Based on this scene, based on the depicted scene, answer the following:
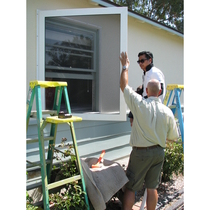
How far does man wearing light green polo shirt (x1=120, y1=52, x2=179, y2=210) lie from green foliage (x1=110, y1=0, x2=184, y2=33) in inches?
660

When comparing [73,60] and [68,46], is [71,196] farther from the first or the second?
[68,46]

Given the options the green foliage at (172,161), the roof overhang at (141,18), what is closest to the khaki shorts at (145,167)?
the green foliage at (172,161)

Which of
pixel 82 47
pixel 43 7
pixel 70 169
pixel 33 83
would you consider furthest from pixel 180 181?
pixel 43 7

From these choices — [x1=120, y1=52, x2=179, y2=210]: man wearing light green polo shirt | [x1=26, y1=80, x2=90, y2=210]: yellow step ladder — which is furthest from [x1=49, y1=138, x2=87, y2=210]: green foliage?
[x1=120, y1=52, x2=179, y2=210]: man wearing light green polo shirt

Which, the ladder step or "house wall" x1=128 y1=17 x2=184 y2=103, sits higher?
"house wall" x1=128 y1=17 x2=184 y2=103

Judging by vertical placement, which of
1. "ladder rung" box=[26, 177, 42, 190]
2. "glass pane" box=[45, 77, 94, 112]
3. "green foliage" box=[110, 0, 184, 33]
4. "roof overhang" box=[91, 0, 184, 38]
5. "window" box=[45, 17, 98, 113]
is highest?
"green foliage" box=[110, 0, 184, 33]

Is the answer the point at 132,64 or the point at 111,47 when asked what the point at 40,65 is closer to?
the point at 111,47

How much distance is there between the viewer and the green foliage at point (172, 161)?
379 centimetres

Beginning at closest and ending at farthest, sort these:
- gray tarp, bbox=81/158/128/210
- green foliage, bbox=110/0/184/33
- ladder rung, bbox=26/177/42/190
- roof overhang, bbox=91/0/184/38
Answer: gray tarp, bbox=81/158/128/210
ladder rung, bbox=26/177/42/190
roof overhang, bbox=91/0/184/38
green foliage, bbox=110/0/184/33

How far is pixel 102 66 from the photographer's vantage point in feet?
12.2

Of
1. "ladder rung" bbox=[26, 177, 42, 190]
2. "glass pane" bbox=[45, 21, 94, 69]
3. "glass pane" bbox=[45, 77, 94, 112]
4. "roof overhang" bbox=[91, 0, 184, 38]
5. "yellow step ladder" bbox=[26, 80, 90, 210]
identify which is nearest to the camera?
"yellow step ladder" bbox=[26, 80, 90, 210]

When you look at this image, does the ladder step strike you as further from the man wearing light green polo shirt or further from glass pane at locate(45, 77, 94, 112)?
the man wearing light green polo shirt

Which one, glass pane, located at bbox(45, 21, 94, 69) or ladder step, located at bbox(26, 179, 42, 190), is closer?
ladder step, located at bbox(26, 179, 42, 190)

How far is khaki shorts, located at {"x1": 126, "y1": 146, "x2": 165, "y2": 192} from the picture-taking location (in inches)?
99.6
